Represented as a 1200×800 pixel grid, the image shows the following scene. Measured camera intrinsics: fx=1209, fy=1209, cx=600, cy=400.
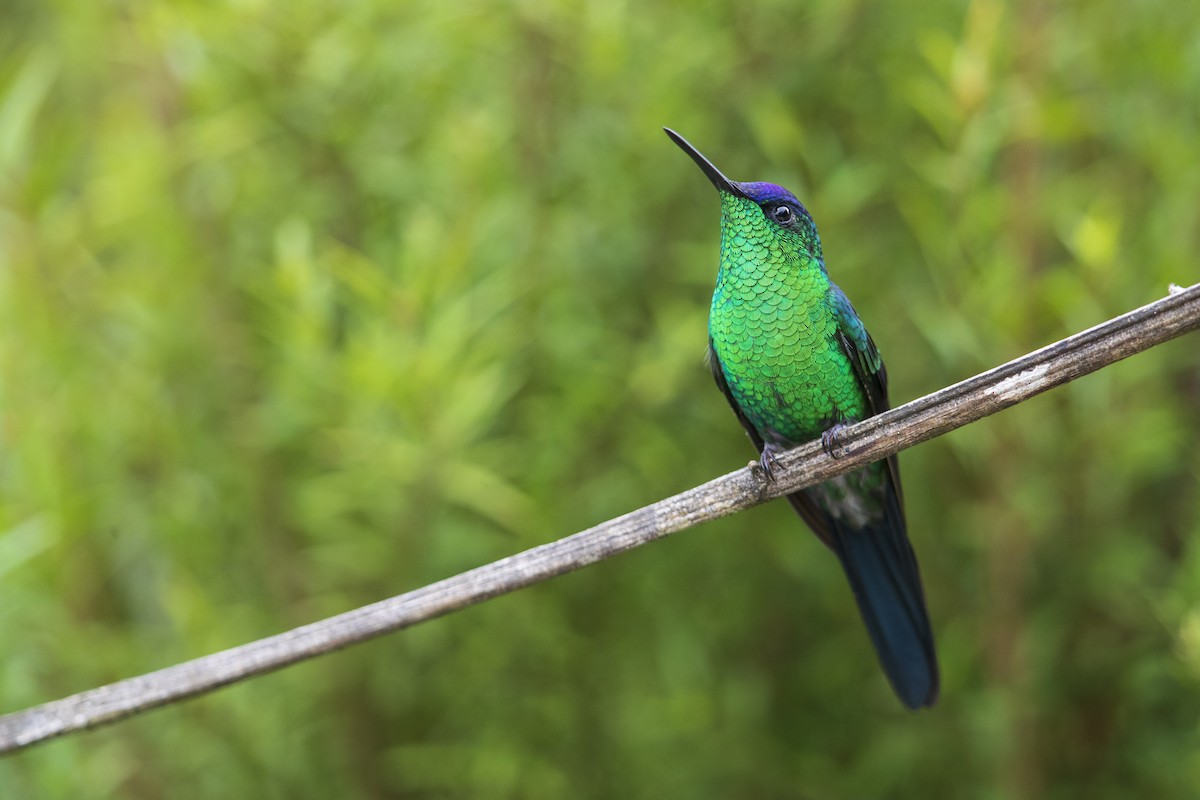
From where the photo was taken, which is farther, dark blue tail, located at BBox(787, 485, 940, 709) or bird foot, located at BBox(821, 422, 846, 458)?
dark blue tail, located at BBox(787, 485, 940, 709)

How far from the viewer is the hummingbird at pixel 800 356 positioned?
1742 mm

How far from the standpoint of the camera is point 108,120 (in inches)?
105

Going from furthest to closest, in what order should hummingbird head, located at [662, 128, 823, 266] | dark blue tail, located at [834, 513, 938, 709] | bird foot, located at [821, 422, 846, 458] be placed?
hummingbird head, located at [662, 128, 823, 266] < dark blue tail, located at [834, 513, 938, 709] < bird foot, located at [821, 422, 846, 458]

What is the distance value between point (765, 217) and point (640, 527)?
0.67m

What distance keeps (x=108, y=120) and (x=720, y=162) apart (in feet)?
4.77

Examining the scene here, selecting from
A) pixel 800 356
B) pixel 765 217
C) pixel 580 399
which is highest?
pixel 765 217

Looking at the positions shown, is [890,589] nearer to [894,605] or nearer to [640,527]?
[894,605]

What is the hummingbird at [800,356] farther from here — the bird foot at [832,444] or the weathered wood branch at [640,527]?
the weathered wood branch at [640,527]

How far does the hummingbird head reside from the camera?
68.0 inches

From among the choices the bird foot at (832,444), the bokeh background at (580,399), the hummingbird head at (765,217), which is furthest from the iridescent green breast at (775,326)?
the bird foot at (832,444)

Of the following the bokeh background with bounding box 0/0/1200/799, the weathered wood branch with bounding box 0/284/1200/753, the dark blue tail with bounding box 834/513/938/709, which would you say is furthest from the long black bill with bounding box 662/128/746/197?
the dark blue tail with bounding box 834/513/938/709

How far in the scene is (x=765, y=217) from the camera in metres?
1.75

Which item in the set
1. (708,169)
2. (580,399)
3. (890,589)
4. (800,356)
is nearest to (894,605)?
(890,589)

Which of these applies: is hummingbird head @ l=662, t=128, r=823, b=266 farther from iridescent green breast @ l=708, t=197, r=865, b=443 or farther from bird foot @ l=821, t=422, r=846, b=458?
bird foot @ l=821, t=422, r=846, b=458
